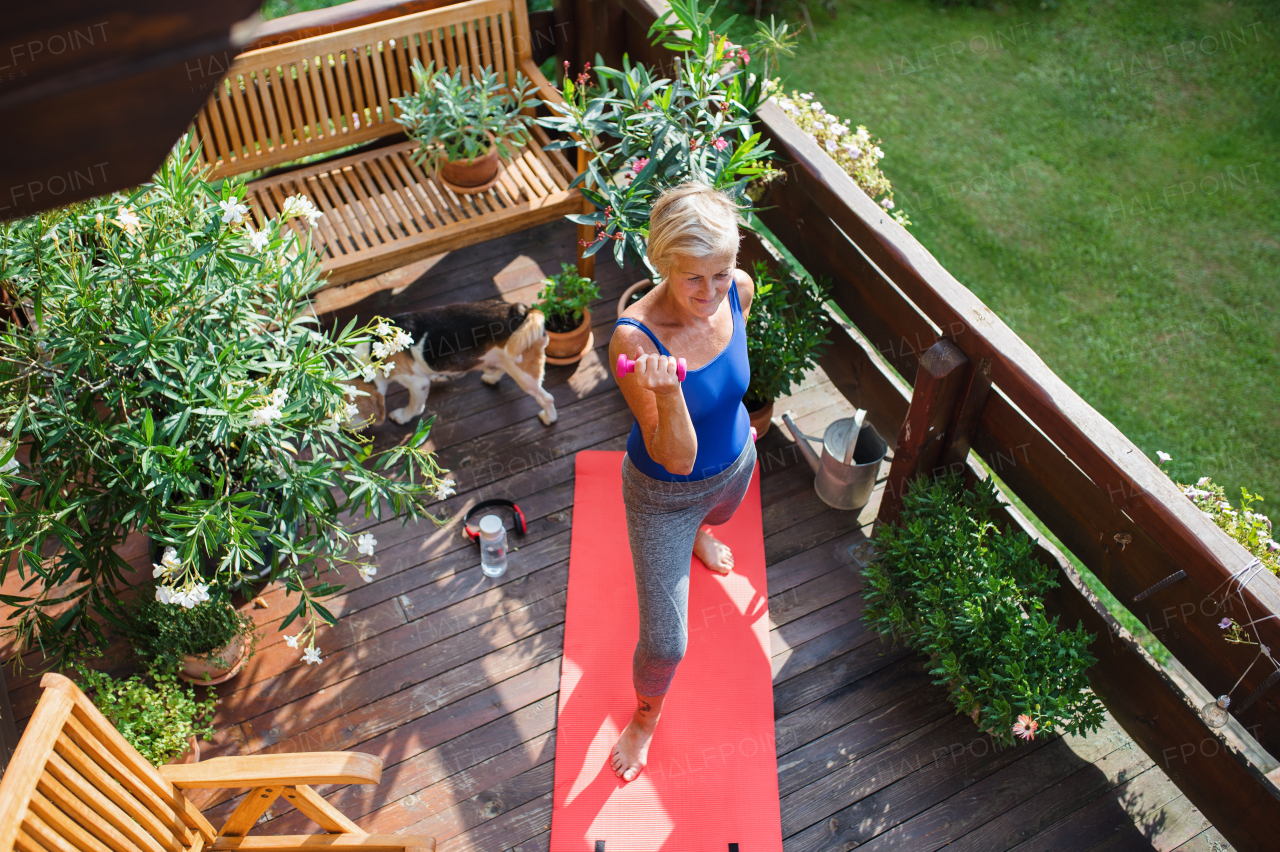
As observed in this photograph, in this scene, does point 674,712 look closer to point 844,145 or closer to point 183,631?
point 183,631

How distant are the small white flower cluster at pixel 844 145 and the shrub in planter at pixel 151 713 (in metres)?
3.02

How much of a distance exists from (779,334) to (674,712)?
5.01 ft

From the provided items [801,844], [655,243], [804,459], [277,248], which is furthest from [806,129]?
[801,844]

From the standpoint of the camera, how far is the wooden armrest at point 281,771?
2082 millimetres

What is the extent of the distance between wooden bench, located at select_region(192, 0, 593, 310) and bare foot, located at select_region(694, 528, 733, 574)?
1.58 m

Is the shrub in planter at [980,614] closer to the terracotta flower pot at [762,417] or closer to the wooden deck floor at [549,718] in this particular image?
the wooden deck floor at [549,718]

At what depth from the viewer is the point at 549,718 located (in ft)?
10.00

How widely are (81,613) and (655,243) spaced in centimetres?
201

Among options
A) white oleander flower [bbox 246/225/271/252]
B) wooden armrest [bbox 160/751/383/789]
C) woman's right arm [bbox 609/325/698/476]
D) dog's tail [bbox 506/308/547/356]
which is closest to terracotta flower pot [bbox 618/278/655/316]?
dog's tail [bbox 506/308/547/356]

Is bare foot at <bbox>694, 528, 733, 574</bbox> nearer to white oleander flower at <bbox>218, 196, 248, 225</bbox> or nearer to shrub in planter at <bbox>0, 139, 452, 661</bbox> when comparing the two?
shrub in planter at <bbox>0, 139, 452, 661</bbox>

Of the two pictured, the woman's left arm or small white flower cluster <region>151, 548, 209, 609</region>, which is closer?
small white flower cluster <region>151, 548, 209, 609</region>

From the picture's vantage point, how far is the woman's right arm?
2234 millimetres

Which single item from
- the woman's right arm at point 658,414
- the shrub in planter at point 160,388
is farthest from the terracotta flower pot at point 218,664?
the woman's right arm at point 658,414

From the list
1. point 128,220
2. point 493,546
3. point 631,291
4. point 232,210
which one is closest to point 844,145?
point 631,291
